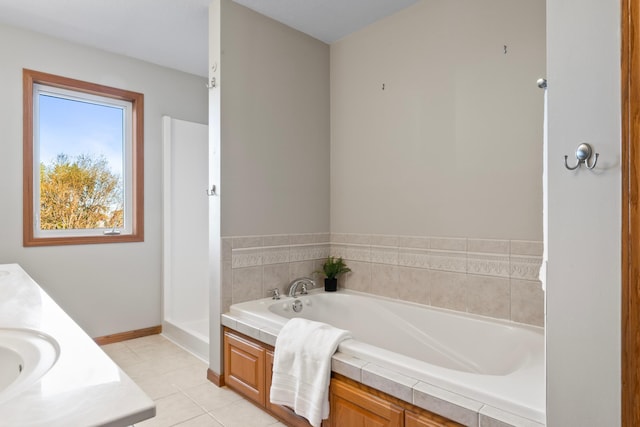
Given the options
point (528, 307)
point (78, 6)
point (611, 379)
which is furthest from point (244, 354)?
point (78, 6)

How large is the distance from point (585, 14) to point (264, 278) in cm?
233

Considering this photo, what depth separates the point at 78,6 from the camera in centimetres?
259

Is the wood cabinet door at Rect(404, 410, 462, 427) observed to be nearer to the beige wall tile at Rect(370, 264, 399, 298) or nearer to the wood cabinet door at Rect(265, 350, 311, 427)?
the wood cabinet door at Rect(265, 350, 311, 427)

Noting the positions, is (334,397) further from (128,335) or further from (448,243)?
(128,335)

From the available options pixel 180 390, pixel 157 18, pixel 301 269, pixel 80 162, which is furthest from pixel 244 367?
pixel 157 18

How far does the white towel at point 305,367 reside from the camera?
5.72 ft

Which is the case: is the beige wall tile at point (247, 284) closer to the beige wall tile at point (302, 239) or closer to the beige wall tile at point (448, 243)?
the beige wall tile at point (302, 239)

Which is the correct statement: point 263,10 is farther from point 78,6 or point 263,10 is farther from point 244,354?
point 244,354

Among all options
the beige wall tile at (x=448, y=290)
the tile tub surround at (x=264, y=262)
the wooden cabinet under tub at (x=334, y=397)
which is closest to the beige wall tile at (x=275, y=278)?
the tile tub surround at (x=264, y=262)

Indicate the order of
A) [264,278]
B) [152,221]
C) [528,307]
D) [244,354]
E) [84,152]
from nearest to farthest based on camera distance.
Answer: [528,307], [244,354], [264,278], [84,152], [152,221]

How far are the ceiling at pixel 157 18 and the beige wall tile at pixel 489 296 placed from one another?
1.96 m

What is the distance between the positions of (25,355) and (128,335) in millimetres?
2838

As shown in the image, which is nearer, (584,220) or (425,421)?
(584,220)

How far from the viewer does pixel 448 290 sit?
2.48 m
